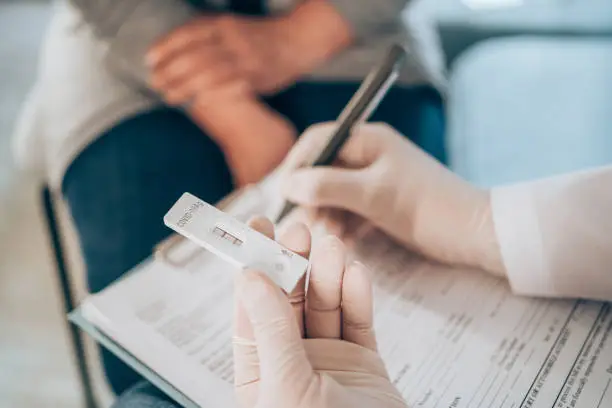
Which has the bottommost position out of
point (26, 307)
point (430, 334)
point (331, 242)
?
point (26, 307)

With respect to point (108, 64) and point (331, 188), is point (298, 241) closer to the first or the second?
point (331, 188)

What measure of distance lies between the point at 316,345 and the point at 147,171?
0.31 m

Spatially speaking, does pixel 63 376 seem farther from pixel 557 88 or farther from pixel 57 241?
pixel 557 88

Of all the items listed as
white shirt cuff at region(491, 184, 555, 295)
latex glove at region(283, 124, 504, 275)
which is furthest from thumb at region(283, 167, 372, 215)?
white shirt cuff at region(491, 184, 555, 295)

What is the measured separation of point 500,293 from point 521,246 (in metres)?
0.04

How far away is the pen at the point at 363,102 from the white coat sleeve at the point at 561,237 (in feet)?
0.43

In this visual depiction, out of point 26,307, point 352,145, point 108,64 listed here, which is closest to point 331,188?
point 352,145

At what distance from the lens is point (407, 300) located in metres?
0.47

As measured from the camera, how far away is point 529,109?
0.70 meters

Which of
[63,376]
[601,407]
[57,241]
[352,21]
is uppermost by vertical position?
[352,21]

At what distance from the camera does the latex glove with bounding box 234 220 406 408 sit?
0.32 meters

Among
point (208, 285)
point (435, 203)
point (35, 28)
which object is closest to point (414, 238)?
point (435, 203)

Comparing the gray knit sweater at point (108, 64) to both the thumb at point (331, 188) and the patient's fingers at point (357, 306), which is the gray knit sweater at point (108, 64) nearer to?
the thumb at point (331, 188)

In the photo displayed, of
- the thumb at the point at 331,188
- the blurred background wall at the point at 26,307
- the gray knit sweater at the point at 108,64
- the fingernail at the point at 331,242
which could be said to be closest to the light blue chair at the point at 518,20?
the gray knit sweater at the point at 108,64
